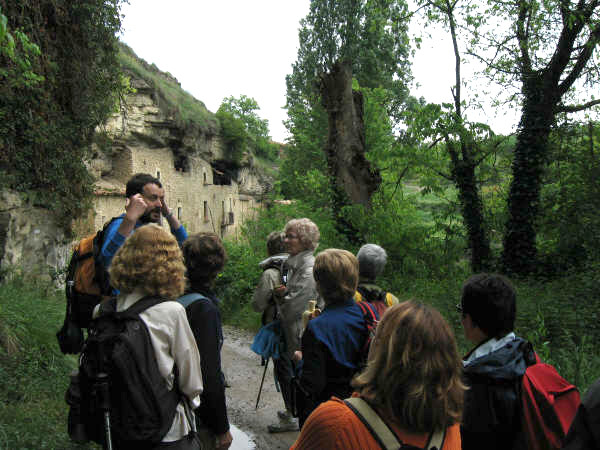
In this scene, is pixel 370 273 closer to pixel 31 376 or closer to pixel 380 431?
pixel 380 431

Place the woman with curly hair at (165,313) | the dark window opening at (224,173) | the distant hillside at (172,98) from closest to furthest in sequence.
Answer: the woman with curly hair at (165,313), the distant hillside at (172,98), the dark window opening at (224,173)

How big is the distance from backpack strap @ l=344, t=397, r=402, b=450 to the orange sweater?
1cm

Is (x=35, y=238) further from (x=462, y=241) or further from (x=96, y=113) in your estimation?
(x=462, y=241)

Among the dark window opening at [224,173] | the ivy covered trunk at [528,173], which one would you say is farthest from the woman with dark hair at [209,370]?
the dark window opening at [224,173]

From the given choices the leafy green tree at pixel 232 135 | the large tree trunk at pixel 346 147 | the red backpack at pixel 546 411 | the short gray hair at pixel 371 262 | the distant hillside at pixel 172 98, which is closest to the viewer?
the red backpack at pixel 546 411

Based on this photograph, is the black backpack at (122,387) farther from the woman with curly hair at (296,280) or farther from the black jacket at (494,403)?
the woman with curly hair at (296,280)

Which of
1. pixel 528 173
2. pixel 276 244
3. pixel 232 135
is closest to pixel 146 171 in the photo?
pixel 232 135

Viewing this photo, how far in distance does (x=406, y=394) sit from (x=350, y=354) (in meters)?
1.12

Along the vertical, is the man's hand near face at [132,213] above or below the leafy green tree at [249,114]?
Result: below

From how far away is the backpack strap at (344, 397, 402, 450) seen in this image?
1.36 m

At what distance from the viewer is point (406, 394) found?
1400 mm

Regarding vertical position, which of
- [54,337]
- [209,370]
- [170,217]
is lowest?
[54,337]

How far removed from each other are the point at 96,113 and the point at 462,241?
9501mm

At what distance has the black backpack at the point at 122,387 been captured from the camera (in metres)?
1.99
